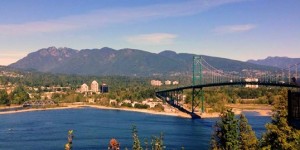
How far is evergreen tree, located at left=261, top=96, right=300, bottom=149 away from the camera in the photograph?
9430mm

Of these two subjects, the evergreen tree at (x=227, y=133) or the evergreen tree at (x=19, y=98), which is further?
the evergreen tree at (x=19, y=98)

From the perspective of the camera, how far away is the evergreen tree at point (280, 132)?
943cm

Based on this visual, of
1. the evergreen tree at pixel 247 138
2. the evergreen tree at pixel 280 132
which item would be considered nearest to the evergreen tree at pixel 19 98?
the evergreen tree at pixel 247 138

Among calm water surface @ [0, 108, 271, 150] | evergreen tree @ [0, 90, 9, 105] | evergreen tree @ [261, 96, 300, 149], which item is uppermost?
evergreen tree @ [261, 96, 300, 149]

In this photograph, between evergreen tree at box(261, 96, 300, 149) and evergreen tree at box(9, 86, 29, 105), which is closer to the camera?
evergreen tree at box(261, 96, 300, 149)

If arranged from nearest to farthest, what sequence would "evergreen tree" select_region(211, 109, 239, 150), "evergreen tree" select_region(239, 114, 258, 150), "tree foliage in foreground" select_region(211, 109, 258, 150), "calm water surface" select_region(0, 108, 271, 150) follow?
"evergreen tree" select_region(239, 114, 258, 150)
"tree foliage in foreground" select_region(211, 109, 258, 150)
"evergreen tree" select_region(211, 109, 239, 150)
"calm water surface" select_region(0, 108, 271, 150)

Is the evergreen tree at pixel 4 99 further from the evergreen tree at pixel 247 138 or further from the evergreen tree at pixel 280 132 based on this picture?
the evergreen tree at pixel 280 132

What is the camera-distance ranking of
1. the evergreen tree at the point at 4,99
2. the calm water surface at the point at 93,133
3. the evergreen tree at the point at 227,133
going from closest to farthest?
the evergreen tree at the point at 227,133 < the calm water surface at the point at 93,133 < the evergreen tree at the point at 4,99

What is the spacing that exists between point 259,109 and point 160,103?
35.3 ft

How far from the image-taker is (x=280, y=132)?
32.4 feet

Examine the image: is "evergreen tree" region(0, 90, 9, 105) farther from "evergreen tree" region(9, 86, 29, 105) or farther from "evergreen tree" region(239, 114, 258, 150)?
"evergreen tree" region(239, 114, 258, 150)

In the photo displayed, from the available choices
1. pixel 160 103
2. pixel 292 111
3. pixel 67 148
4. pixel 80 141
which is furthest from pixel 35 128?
pixel 67 148

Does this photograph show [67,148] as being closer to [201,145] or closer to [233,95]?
[201,145]

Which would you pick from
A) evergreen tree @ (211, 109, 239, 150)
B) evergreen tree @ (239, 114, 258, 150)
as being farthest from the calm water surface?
evergreen tree @ (239, 114, 258, 150)
